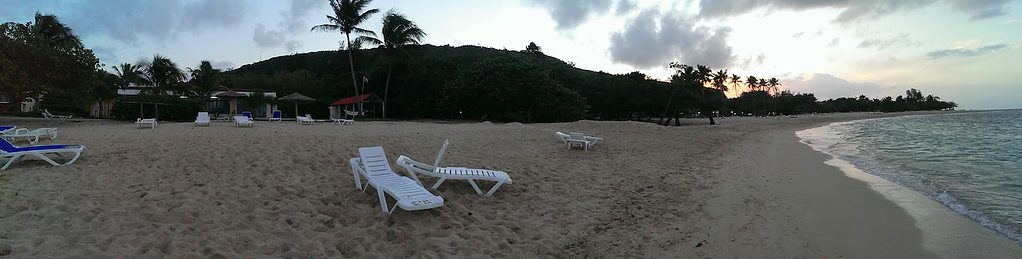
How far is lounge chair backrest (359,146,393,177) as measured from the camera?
20.4ft

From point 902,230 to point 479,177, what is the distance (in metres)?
4.79

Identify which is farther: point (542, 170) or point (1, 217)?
point (542, 170)

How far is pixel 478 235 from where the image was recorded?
190 inches

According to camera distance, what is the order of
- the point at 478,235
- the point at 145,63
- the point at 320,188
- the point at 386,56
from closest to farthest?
the point at 478,235, the point at 320,188, the point at 386,56, the point at 145,63

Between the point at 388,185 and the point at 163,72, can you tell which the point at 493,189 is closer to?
the point at 388,185

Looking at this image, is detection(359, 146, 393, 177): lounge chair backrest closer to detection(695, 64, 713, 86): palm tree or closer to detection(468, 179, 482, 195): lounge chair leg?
detection(468, 179, 482, 195): lounge chair leg

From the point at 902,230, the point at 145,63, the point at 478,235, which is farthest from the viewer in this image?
the point at 145,63

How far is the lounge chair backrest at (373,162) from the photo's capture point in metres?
6.23

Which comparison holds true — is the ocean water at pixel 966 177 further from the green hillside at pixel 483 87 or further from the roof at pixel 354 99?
the roof at pixel 354 99

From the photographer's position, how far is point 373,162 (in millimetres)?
6316

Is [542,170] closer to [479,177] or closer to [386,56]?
[479,177]

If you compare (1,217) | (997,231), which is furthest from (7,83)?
(997,231)

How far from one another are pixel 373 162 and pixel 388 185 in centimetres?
72

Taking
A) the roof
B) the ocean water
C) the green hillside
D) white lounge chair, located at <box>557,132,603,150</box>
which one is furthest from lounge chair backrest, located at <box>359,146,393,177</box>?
the roof
